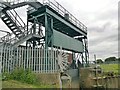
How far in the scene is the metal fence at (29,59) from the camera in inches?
541

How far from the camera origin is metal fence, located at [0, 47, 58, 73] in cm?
1374

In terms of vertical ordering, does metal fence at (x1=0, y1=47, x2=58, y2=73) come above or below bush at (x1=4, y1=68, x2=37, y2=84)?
above

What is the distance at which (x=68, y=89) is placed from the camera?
1334 cm

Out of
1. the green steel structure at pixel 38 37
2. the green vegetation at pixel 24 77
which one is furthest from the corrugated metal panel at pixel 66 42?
the green vegetation at pixel 24 77

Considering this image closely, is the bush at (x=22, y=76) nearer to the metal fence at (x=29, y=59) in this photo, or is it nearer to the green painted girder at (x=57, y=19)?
the metal fence at (x=29, y=59)

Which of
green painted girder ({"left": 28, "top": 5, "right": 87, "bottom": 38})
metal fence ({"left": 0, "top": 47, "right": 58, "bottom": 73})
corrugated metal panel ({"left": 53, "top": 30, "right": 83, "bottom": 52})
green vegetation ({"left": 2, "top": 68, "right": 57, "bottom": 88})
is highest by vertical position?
green painted girder ({"left": 28, "top": 5, "right": 87, "bottom": 38})

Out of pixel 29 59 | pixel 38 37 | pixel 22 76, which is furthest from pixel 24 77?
pixel 38 37

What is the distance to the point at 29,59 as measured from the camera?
14.7 m

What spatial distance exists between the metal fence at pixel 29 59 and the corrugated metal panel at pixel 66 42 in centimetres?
467

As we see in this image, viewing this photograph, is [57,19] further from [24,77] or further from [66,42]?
[24,77]

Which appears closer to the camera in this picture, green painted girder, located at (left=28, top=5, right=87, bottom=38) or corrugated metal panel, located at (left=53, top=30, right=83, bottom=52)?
green painted girder, located at (left=28, top=5, right=87, bottom=38)

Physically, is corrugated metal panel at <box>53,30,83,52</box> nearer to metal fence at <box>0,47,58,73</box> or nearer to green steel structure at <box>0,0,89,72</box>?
green steel structure at <box>0,0,89,72</box>

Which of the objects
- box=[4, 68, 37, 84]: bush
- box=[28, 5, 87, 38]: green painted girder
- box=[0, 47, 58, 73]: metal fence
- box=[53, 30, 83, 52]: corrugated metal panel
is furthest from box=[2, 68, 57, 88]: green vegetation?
box=[28, 5, 87, 38]: green painted girder

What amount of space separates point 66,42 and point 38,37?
13.6ft
